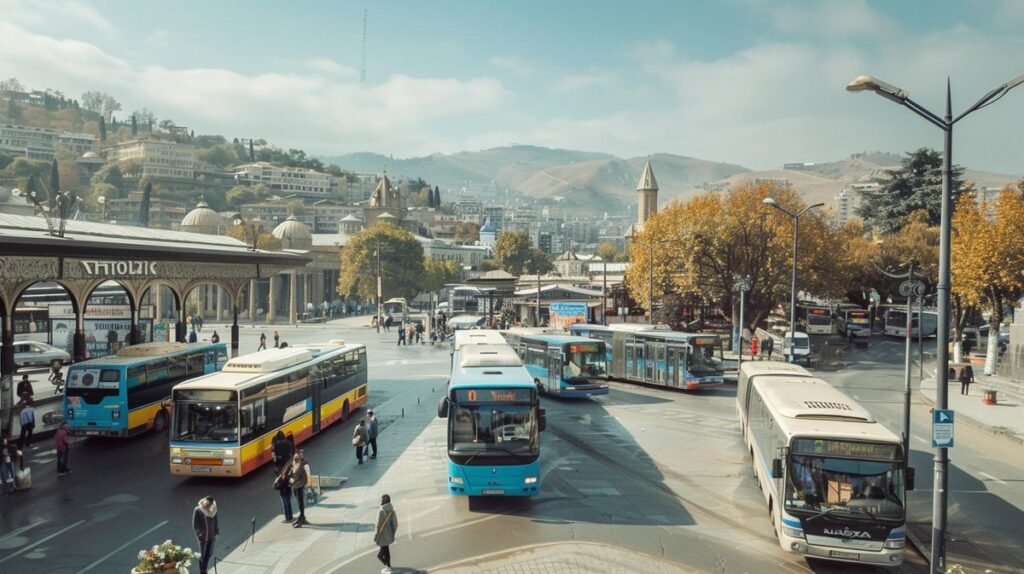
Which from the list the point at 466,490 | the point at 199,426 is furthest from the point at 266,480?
the point at 466,490

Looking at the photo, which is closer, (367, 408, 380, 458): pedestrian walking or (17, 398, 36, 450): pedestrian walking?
(367, 408, 380, 458): pedestrian walking

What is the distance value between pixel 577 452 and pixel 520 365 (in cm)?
387

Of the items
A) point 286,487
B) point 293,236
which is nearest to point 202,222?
point 293,236

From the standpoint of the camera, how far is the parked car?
133ft

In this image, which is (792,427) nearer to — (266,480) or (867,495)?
(867,495)

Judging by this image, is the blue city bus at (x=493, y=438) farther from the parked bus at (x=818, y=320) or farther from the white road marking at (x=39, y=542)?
the parked bus at (x=818, y=320)

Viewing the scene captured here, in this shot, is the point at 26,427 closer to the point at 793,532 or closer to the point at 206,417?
the point at 206,417

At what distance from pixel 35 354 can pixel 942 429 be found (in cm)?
4240

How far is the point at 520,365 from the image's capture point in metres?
20.5

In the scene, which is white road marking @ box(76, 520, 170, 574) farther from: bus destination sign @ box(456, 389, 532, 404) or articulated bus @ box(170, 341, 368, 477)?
bus destination sign @ box(456, 389, 532, 404)

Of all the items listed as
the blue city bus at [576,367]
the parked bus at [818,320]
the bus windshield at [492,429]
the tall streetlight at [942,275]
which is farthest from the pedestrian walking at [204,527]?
the parked bus at [818,320]

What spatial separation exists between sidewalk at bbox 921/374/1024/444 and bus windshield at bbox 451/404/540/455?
18.2 meters

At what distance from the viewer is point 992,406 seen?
107 feet

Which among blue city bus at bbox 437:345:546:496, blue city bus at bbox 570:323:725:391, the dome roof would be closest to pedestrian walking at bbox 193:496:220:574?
blue city bus at bbox 437:345:546:496
